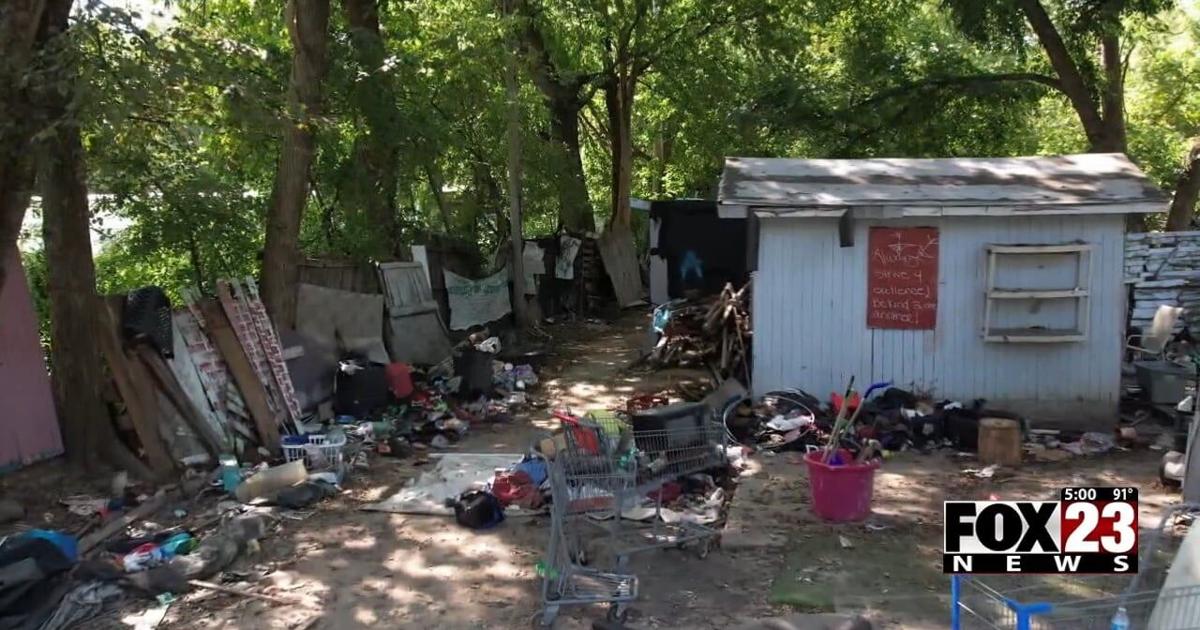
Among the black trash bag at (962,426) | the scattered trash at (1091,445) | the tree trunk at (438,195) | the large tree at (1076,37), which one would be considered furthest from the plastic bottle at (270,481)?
the large tree at (1076,37)

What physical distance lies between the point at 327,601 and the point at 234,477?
101 inches

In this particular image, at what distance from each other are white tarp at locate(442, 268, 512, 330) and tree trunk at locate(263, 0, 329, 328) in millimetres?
4404

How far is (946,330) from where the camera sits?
9.46 m

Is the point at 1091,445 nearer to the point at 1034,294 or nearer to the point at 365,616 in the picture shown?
the point at 1034,294

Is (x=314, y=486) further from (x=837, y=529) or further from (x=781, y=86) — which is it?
(x=781, y=86)

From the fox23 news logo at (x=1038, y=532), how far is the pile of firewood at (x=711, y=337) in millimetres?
7661

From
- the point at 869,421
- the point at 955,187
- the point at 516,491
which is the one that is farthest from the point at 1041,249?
the point at 516,491

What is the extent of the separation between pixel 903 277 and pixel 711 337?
317cm

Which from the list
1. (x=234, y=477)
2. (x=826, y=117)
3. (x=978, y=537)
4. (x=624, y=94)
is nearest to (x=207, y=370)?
(x=234, y=477)

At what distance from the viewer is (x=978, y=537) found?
2785 millimetres

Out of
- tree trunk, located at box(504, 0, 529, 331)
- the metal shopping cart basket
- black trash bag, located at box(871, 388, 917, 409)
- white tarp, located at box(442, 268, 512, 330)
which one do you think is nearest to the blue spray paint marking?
tree trunk, located at box(504, 0, 529, 331)

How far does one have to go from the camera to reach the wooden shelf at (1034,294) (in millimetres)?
9086

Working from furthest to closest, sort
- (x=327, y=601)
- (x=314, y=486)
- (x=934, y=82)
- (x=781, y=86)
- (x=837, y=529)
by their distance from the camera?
1. (x=781, y=86)
2. (x=934, y=82)
3. (x=314, y=486)
4. (x=837, y=529)
5. (x=327, y=601)

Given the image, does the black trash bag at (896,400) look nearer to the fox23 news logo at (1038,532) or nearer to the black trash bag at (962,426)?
the black trash bag at (962,426)
